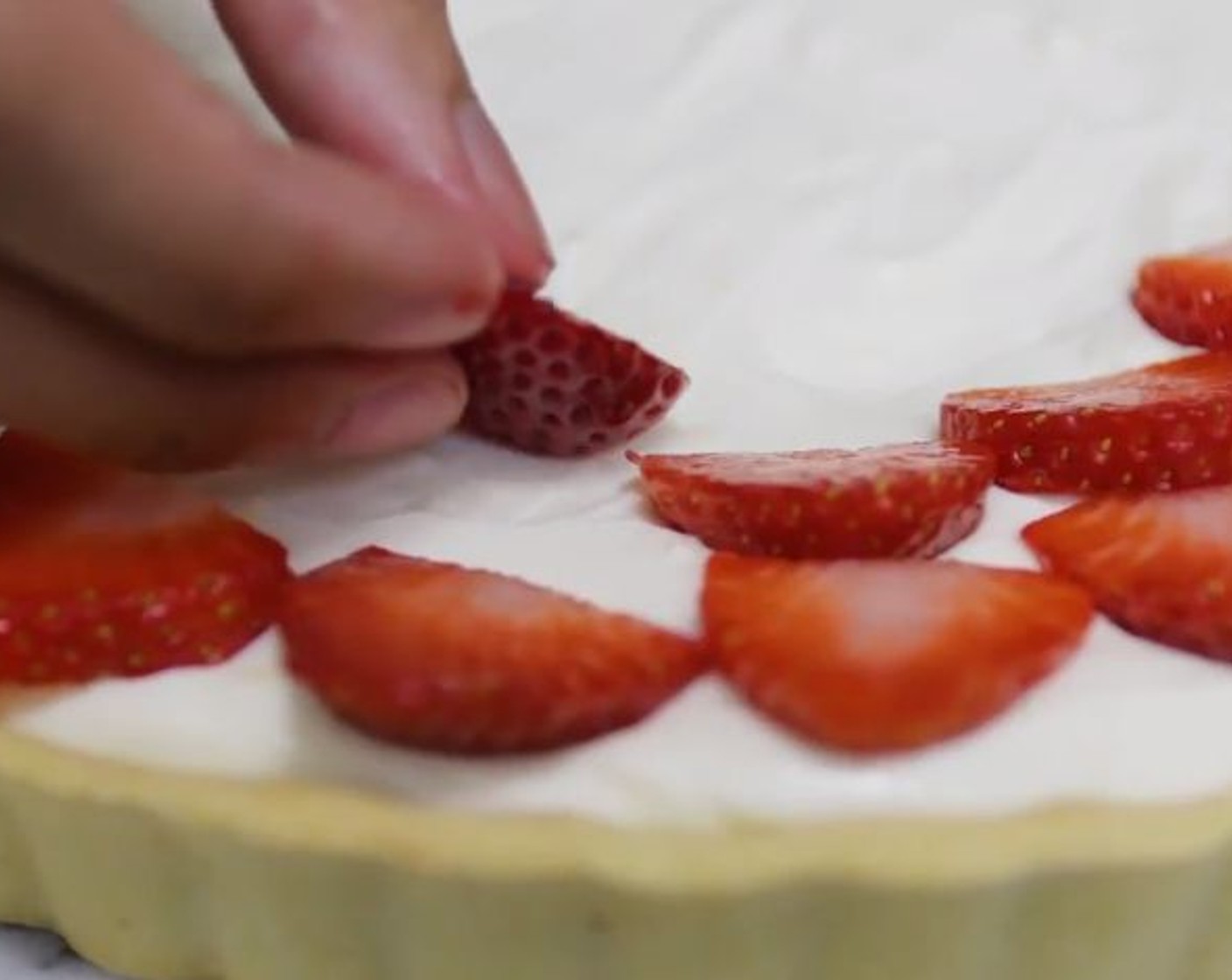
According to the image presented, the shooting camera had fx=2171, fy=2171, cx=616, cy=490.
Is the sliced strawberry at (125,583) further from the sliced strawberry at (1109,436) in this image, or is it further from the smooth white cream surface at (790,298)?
the sliced strawberry at (1109,436)

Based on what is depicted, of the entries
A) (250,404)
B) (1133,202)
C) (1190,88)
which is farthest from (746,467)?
(1190,88)

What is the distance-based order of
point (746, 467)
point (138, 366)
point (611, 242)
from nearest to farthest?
point (138, 366) → point (746, 467) → point (611, 242)

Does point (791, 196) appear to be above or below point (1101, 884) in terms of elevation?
above

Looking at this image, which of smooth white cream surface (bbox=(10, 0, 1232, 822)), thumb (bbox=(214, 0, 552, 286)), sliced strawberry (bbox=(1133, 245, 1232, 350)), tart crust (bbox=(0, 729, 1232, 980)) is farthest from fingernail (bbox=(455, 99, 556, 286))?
sliced strawberry (bbox=(1133, 245, 1232, 350))

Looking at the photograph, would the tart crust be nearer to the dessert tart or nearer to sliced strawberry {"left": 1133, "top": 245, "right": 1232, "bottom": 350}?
the dessert tart

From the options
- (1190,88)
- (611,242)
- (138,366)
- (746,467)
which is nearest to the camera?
(138,366)

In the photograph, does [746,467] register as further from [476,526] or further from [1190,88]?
[1190,88]
